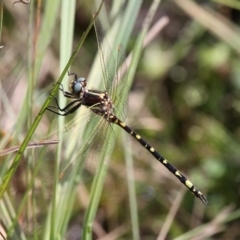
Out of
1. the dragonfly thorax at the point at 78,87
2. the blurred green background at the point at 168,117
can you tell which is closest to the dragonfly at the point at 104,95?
the dragonfly thorax at the point at 78,87

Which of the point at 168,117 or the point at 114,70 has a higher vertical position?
the point at 168,117

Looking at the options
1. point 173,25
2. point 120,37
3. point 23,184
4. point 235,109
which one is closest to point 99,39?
point 120,37

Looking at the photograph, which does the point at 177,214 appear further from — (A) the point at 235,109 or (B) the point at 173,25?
(B) the point at 173,25

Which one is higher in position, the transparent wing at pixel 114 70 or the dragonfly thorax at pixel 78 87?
the dragonfly thorax at pixel 78 87

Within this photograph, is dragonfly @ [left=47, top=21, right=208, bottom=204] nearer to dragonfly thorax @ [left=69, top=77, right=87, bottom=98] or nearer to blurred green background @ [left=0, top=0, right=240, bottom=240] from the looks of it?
dragonfly thorax @ [left=69, top=77, right=87, bottom=98]

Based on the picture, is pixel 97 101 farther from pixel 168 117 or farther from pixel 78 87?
pixel 168 117

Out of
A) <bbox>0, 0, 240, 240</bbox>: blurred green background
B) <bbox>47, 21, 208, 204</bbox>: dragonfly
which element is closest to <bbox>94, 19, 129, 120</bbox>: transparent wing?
<bbox>47, 21, 208, 204</bbox>: dragonfly

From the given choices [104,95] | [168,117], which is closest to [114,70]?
[104,95]

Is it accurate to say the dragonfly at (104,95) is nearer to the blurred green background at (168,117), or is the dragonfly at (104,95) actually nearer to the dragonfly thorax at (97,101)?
the dragonfly thorax at (97,101)

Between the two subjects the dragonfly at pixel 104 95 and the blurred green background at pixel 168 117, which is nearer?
the dragonfly at pixel 104 95
